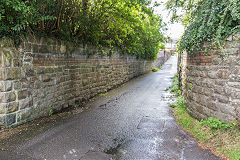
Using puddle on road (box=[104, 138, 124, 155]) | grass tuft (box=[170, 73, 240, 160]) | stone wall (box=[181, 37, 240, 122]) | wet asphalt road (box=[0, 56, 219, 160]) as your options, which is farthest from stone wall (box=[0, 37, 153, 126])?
stone wall (box=[181, 37, 240, 122])

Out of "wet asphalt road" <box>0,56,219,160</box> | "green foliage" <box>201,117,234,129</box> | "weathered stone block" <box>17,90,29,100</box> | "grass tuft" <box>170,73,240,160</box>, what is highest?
"weathered stone block" <box>17,90,29,100</box>

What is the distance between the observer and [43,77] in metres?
4.97

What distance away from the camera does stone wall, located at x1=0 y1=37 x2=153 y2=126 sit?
3955 millimetres

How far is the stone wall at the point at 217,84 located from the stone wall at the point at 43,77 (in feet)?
13.8

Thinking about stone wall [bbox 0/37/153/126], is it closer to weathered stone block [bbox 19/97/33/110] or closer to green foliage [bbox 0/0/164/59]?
weathered stone block [bbox 19/97/33/110]

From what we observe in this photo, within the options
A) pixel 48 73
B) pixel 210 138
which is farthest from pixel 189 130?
pixel 48 73

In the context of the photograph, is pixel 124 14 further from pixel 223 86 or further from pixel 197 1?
pixel 223 86

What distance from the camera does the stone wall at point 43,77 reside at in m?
3.96

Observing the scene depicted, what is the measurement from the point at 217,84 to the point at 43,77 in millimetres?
4606

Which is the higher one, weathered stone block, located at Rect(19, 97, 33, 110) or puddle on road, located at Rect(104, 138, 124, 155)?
weathered stone block, located at Rect(19, 97, 33, 110)

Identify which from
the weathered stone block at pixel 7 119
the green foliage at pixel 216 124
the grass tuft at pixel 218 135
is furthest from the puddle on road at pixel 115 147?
the weathered stone block at pixel 7 119

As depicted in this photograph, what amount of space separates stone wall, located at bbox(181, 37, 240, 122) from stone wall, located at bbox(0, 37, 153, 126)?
422cm

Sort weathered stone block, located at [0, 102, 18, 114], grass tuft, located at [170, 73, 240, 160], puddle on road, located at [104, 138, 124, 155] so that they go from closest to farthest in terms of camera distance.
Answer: grass tuft, located at [170, 73, 240, 160]
puddle on road, located at [104, 138, 124, 155]
weathered stone block, located at [0, 102, 18, 114]

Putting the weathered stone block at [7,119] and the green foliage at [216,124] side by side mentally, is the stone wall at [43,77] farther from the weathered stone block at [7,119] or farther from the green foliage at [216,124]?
the green foliage at [216,124]
